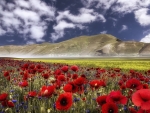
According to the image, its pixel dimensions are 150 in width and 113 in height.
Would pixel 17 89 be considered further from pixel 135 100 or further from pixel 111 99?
pixel 135 100

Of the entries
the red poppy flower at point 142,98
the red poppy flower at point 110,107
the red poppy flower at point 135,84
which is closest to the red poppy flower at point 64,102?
the red poppy flower at point 110,107

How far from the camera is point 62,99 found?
2.46 meters

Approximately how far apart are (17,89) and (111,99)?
4.76 metres

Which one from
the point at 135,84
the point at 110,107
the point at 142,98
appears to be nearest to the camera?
the point at 142,98

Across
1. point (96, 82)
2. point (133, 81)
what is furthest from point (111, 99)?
point (96, 82)

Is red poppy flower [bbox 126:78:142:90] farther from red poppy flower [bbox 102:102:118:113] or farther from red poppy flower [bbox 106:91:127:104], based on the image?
red poppy flower [bbox 102:102:118:113]

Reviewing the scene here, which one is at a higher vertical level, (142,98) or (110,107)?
(142,98)

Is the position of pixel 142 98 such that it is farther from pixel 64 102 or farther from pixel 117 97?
pixel 64 102

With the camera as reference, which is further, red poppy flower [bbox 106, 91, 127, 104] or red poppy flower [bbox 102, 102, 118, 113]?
red poppy flower [bbox 106, 91, 127, 104]

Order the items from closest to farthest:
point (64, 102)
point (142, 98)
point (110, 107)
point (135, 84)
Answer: point (142, 98), point (110, 107), point (64, 102), point (135, 84)

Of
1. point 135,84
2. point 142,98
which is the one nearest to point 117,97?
point 142,98

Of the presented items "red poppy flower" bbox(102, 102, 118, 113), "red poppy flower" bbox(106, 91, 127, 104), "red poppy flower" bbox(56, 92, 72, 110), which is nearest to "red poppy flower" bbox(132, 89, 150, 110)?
"red poppy flower" bbox(102, 102, 118, 113)

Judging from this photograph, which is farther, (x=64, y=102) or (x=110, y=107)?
(x=64, y=102)

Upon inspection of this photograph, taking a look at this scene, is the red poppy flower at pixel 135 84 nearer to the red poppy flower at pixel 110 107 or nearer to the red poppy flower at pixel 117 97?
the red poppy flower at pixel 117 97
